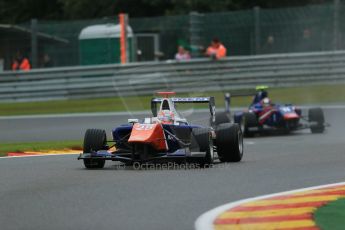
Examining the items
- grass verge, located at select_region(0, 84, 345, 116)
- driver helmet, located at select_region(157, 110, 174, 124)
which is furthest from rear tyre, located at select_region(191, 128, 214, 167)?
grass verge, located at select_region(0, 84, 345, 116)

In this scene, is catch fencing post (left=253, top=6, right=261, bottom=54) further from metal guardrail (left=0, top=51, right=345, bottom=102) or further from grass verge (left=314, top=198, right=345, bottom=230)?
grass verge (left=314, top=198, right=345, bottom=230)

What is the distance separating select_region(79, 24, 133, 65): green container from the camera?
29.2m

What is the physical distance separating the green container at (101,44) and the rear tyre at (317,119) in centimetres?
985

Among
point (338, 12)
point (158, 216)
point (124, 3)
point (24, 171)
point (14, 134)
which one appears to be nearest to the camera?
point (158, 216)

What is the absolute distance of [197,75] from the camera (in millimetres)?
26859

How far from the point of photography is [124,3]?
43.0 m

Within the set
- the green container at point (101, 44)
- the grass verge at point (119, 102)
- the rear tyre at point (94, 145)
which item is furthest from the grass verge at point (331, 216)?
the green container at point (101, 44)

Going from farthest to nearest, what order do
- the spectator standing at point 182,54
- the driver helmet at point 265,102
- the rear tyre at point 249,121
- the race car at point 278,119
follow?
1. the spectator standing at point 182,54
2. the driver helmet at point 265,102
3. the race car at point 278,119
4. the rear tyre at point 249,121

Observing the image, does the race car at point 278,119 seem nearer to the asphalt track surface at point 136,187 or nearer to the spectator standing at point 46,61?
the asphalt track surface at point 136,187

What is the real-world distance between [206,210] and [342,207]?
1236mm

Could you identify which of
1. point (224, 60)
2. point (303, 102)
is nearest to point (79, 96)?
point (224, 60)

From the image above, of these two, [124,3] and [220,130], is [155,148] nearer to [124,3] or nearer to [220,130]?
[220,130]

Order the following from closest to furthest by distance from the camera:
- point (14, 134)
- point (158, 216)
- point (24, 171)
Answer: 1. point (158, 216)
2. point (24, 171)
3. point (14, 134)

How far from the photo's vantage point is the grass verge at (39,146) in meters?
15.9
